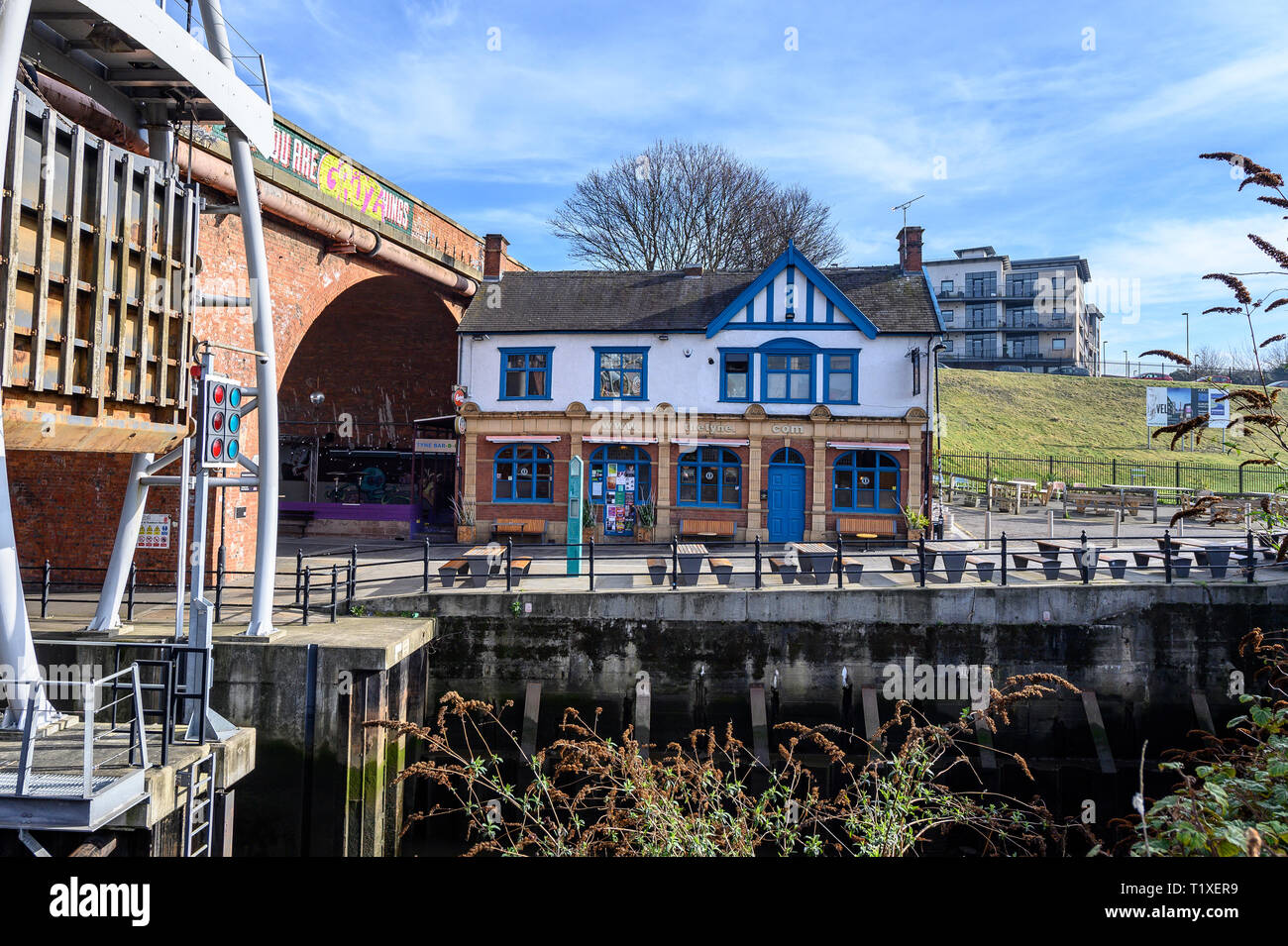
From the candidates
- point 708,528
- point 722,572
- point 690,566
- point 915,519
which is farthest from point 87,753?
point 915,519

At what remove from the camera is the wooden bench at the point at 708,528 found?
65.4ft

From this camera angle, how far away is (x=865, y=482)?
1991cm

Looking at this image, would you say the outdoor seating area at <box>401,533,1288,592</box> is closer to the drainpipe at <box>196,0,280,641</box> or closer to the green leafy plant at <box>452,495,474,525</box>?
the drainpipe at <box>196,0,280,641</box>

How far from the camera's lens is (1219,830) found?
2.86m

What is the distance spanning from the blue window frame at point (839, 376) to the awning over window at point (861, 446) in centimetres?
114

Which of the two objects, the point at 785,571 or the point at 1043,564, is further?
the point at 785,571

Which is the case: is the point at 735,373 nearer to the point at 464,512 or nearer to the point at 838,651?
the point at 464,512

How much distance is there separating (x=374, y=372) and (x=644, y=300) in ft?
31.8

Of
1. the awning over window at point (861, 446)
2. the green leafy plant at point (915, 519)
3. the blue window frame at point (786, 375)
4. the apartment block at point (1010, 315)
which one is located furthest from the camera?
the apartment block at point (1010, 315)

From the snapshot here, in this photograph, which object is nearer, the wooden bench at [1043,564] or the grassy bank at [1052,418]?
the wooden bench at [1043,564]

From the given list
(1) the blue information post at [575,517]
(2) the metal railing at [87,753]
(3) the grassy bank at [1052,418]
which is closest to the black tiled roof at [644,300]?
(1) the blue information post at [575,517]

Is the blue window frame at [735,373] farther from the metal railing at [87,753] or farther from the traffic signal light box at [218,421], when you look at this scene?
the metal railing at [87,753]
